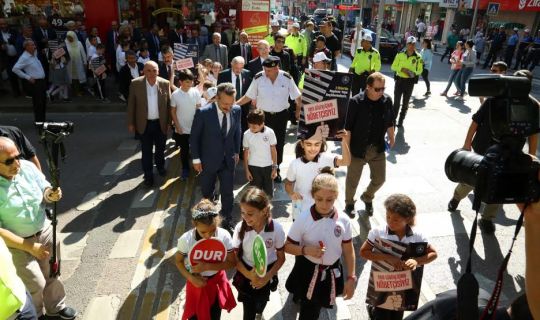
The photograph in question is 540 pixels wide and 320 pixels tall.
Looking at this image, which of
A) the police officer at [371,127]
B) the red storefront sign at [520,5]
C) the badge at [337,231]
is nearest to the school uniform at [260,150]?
the police officer at [371,127]

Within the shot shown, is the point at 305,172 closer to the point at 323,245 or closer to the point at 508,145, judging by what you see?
the point at 323,245

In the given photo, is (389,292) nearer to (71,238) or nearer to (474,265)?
(474,265)

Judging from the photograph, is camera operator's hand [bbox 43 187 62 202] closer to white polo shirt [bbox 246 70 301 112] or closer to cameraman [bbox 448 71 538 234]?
white polo shirt [bbox 246 70 301 112]

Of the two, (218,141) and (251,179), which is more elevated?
(218,141)

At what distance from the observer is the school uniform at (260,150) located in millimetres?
5102

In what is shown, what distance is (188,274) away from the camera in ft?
9.70

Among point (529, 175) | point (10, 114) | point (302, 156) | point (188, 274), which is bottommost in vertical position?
point (10, 114)

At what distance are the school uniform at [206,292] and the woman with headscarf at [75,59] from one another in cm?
1036

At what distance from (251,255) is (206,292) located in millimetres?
461

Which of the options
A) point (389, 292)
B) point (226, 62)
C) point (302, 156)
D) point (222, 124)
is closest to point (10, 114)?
point (226, 62)

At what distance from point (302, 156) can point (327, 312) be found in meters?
1.65

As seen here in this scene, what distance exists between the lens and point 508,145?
1.62m

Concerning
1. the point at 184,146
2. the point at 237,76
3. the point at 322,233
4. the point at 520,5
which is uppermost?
the point at 520,5

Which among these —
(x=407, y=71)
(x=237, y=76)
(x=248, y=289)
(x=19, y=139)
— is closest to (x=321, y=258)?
(x=248, y=289)
